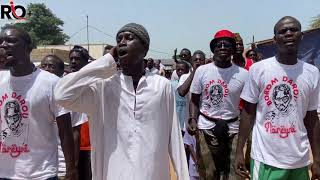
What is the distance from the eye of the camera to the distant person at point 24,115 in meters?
3.59

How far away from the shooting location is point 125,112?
3.39 metres

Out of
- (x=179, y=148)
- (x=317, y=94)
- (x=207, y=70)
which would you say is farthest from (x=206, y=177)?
(x=179, y=148)

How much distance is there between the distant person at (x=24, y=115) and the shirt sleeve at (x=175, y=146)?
0.78m

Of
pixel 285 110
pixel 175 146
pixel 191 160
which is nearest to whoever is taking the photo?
pixel 175 146

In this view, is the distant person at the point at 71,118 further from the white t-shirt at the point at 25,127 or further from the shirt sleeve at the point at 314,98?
the shirt sleeve at the point at 314,98

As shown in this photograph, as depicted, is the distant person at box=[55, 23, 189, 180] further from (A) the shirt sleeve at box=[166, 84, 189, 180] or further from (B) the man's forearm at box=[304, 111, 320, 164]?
(B) the man's forearm at box=[304, 111, 320, 164]

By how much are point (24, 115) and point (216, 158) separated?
111 inches

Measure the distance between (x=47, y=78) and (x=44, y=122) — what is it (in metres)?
0.32

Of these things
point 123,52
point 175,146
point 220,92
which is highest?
point 123,52

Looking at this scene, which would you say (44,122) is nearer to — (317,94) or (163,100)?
(163,100)

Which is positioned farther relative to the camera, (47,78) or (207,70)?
(207,70)

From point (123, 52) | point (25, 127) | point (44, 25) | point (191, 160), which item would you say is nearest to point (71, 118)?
point (25, 127)

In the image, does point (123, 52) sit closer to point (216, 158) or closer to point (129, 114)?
point (129, 114)

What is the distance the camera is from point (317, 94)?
4.50 meters
